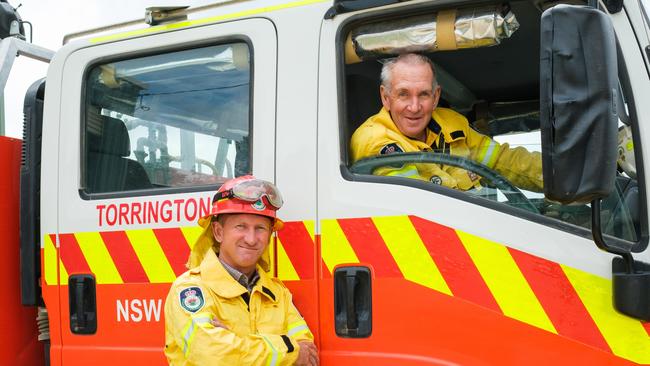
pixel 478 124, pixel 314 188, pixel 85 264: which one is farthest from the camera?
pixel 478 124

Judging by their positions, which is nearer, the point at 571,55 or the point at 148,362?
the point at 571,55

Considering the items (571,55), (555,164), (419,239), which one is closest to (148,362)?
(419,239)

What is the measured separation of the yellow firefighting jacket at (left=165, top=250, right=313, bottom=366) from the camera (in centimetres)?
215

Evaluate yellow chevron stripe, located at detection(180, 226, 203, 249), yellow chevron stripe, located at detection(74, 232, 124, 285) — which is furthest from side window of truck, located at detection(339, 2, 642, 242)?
yellow chevron stripe, located at detection(74, 232, 124, 285)

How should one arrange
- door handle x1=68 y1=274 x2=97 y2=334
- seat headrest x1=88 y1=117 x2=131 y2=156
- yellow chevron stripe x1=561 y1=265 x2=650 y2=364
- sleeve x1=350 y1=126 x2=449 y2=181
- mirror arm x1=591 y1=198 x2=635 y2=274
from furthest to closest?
seat headrest x1=88 y1=117 x2=131 y2=156 < door handle x1=68 y1=274 x2=97 y2=334 < sleeve x1=350 y1=126 x2=449 y2=181 < yellow chevron stripe x1=561 y1=265 x2=650 y2=364 < mirror arm x1=591 y1=198 x2=635 y2=274

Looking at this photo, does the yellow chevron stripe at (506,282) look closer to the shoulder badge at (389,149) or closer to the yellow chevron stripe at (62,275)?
the shoulder badge at (389,149)

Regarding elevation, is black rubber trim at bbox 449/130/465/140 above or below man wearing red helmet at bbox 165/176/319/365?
above

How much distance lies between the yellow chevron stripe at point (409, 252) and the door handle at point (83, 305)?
1.17 m

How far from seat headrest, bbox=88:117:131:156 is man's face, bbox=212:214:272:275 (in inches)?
26.4

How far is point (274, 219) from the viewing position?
7.79 ft

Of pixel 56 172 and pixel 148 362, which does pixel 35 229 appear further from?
pixel 148 362

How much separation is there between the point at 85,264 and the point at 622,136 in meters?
1.94

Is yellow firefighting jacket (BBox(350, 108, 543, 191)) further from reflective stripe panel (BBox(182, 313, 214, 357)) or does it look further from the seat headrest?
the seat headrest

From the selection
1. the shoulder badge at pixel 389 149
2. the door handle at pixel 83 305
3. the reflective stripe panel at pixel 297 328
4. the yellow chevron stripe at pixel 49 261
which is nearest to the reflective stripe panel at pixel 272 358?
the reflective stripe panel at pixel 297 328
